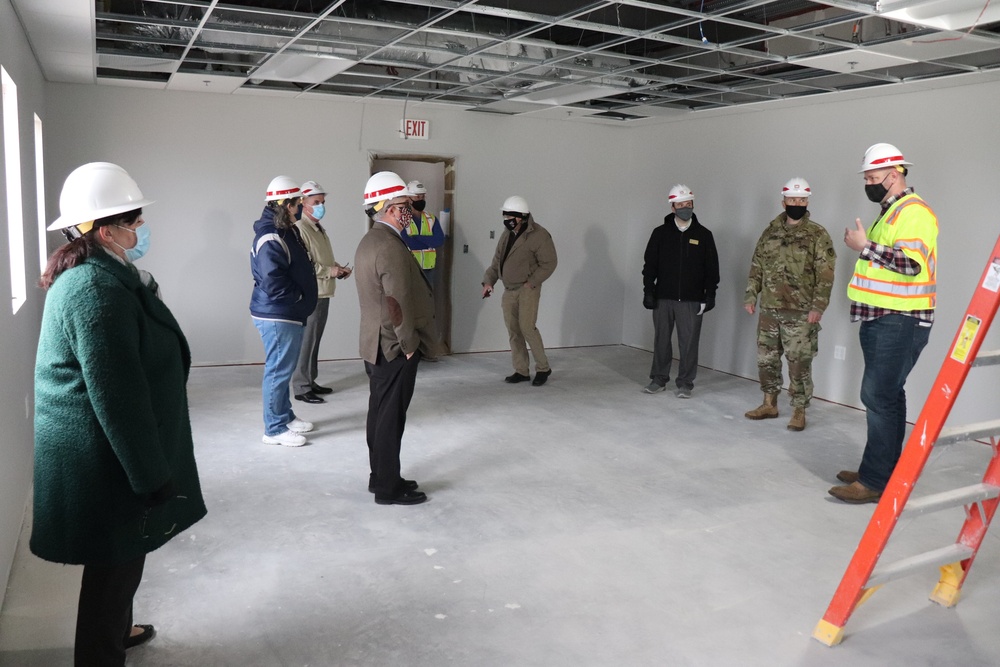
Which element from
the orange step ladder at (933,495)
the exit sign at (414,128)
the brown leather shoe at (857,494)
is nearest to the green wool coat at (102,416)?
the orange step ladder at (933,495)

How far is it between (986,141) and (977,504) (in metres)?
3.31

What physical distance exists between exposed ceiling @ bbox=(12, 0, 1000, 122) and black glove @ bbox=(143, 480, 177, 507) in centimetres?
276

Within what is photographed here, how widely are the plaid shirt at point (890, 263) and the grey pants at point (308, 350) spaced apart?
3.66 m

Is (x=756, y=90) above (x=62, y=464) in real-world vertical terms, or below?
above

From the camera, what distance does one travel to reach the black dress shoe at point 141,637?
101 inches

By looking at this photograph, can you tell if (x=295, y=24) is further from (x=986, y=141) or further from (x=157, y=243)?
(x=986, y=141)

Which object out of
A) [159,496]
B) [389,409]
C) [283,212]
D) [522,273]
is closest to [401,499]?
[389,409]

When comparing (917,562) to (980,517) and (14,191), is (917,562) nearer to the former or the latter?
(980,517)

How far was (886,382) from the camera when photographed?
392 cm

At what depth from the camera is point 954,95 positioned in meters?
5.38

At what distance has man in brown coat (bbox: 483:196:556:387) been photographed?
6.55m

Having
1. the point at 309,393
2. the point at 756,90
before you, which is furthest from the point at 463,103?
the point at 309,393

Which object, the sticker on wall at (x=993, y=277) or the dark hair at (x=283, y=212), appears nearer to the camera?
the sticker on wall at (x=993, y=277)

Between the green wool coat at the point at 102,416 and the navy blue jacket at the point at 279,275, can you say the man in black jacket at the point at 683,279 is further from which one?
the green wool coat at the point at 102,416
